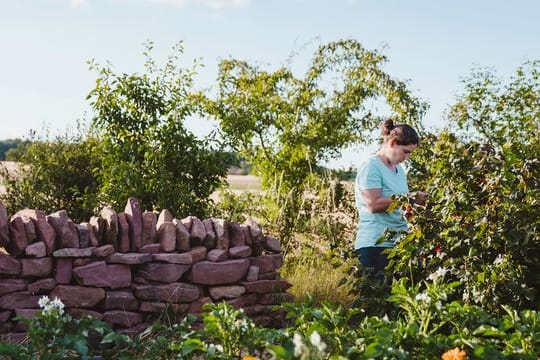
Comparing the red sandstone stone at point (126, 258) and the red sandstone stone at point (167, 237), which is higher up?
the red sandstone stone at point (167, 237)

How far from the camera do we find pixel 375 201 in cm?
466

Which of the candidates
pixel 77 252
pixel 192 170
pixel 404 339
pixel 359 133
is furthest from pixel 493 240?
pixel 359 133

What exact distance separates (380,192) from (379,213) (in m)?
0.13

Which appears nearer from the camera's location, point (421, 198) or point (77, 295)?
point (421, 198)

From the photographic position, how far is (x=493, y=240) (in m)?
4.18

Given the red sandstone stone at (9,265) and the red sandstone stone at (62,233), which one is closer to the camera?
the red sandstone stone at (9,265)

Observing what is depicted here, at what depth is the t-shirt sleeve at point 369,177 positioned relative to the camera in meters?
4.68

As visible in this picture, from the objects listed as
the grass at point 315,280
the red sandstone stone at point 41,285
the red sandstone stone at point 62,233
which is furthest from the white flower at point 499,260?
the red sandstone stone at point 41,285

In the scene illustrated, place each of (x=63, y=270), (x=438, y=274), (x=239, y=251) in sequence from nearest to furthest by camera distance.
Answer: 1. (x=438, y=274)
2. (x=63, y=270)
3. (x=239, y=251)

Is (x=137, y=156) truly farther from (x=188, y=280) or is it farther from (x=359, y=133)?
(x=359, y=133)

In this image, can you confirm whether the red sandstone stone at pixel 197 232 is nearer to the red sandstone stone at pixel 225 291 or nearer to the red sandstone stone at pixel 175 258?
the red sandstone stone at pixel 175 258

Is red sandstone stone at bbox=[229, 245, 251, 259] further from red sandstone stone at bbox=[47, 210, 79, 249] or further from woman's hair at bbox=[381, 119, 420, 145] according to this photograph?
woman's hair at bbox=[381, 119, 420, 145]

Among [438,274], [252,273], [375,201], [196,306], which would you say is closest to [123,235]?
[196,306]

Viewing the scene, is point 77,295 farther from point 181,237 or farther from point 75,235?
point 181,237
